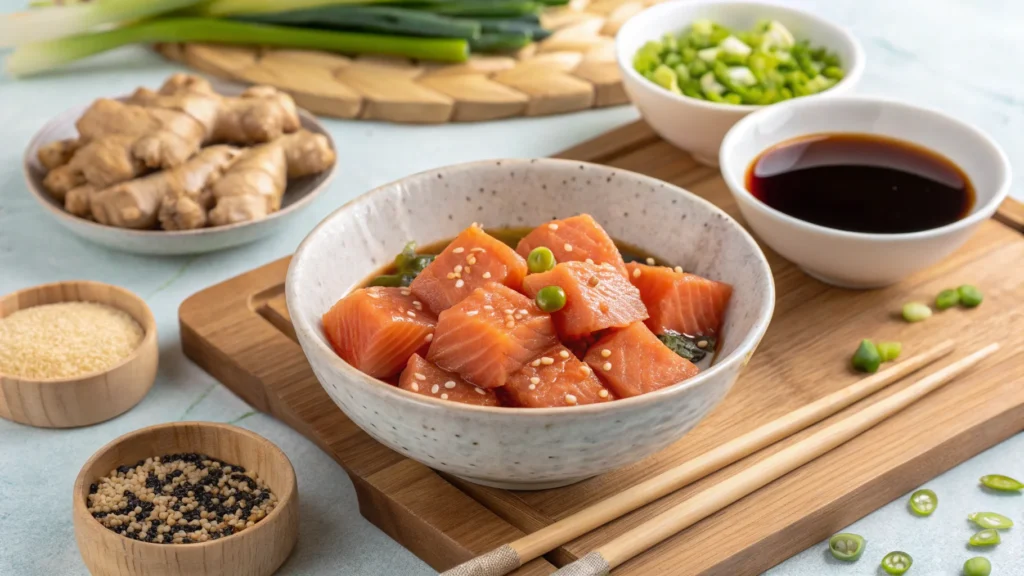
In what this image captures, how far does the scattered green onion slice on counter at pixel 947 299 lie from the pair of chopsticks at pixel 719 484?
187mm

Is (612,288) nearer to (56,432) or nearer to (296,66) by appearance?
(56,432)

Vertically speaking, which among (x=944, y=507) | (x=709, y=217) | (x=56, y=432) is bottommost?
(x=944, y=507)

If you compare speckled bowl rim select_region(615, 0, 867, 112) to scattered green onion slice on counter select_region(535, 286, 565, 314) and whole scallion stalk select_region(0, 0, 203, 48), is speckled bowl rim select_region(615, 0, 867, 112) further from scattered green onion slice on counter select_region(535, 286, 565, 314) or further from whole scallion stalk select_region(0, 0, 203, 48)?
whole scallion stalk select_region(0, 0, 203, 48)

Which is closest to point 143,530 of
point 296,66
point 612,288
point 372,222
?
point 372,222

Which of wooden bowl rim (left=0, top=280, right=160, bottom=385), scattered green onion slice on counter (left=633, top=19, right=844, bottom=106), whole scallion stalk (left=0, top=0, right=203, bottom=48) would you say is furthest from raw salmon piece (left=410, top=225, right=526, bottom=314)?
whole scallion stalk (left=0, top=0, right=203, bottom=48)

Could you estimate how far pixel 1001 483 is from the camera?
2246 millimetres

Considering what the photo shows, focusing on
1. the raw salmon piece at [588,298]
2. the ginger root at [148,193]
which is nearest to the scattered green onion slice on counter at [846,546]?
the raw salmon piece at [588,298]

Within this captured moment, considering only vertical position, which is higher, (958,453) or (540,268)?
(540,268)

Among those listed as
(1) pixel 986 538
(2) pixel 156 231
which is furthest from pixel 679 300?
(2) pixel 156 231

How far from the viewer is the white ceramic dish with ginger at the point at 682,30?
310cm

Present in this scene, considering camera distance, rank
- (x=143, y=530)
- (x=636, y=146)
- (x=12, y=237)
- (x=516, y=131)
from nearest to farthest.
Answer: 1. (x=143, y=530)
2. (x=12, y=237)
3. (x=636, y=146)
4. (x=516, y=131)

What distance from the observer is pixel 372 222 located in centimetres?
243

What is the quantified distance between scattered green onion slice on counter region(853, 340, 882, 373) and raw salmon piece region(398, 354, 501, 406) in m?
0.91

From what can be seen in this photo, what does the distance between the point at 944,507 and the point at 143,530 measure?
59.5 inches
